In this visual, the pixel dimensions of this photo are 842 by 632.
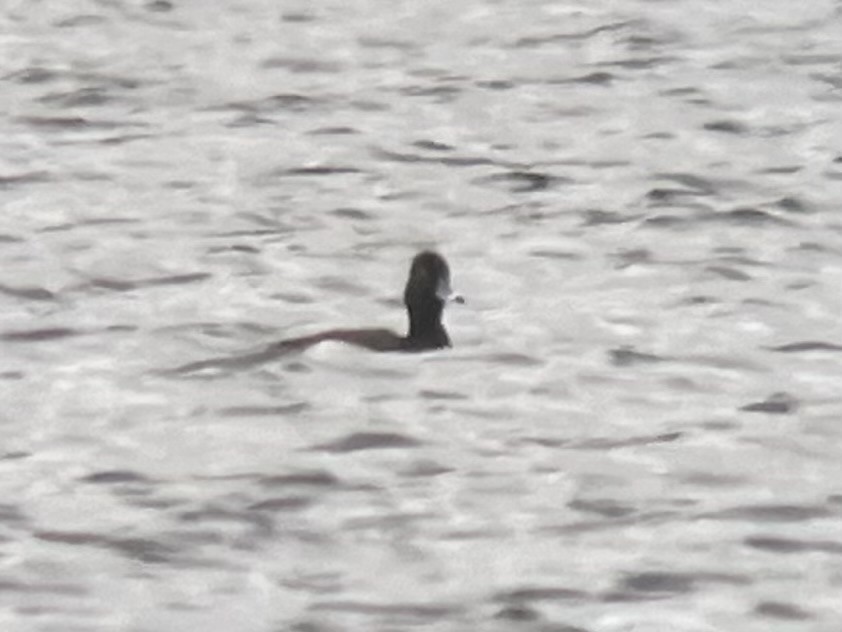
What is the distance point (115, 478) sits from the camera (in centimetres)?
846

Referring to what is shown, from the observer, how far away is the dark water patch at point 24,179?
11.5m

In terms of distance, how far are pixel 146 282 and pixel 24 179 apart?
52.0 inches

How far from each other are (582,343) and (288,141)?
2.71m

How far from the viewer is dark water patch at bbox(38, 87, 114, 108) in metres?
12.8

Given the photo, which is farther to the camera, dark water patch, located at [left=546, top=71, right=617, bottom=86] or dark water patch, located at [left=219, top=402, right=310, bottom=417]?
dark water patch, located at [left=546, top=71, right=617, bottom=86]

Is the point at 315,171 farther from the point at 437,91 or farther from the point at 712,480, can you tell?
the point at 712,480

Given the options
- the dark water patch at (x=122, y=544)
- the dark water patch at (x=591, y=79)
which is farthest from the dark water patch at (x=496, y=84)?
the dark water patch at (x=122, y=544)

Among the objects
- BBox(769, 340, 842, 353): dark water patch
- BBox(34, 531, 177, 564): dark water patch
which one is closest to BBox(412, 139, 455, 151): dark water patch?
BBox(769, 340, 842, 353): dark water patch

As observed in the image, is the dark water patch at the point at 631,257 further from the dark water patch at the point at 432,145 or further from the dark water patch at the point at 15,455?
the dark water patch at the point at 15,455

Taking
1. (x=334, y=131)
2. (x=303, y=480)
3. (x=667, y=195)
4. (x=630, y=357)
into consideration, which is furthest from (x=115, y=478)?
(x=334, y=131)

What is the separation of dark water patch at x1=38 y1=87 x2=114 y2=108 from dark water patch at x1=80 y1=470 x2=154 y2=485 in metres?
4.41

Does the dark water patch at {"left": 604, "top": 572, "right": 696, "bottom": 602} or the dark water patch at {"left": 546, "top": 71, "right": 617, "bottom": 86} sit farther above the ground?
the dark water patch at {"left": 546, "top": 71, "right": 617, "bottom": 86}

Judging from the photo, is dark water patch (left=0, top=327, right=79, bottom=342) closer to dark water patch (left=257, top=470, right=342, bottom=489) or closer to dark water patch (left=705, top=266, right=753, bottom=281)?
dark water patch (left=257, top=470, right=342, bottom=489)

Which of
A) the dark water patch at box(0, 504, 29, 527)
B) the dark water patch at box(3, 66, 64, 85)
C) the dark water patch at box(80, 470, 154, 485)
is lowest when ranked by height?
the dark water patch at box(80, 470, 154, 485)
